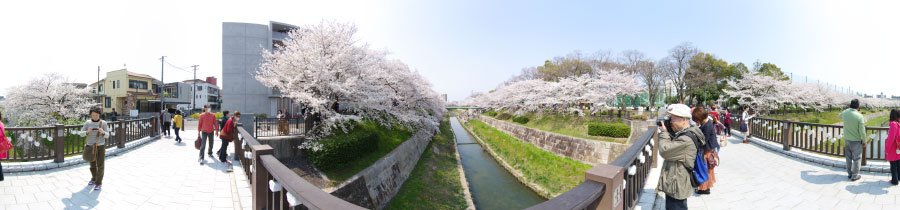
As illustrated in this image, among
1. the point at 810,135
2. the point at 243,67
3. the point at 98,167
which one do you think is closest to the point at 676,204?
the point at 810,135

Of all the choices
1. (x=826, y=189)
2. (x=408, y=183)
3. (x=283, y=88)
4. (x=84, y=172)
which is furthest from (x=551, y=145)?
(x=84, y=172)

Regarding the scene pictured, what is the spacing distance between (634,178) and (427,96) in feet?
42.2

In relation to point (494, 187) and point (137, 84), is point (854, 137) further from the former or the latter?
point (137, 84)

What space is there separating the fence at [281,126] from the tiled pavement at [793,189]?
11296 mm

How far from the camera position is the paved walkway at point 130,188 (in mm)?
4547

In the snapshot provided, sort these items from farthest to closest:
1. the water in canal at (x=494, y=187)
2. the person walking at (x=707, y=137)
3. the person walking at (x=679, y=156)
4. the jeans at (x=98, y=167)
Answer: the water in canal at (x=494, y=187) → the jeans at (x=98, y=167) → the person walking at (x=707, y=137) → the person walking at (x=679, y=156)

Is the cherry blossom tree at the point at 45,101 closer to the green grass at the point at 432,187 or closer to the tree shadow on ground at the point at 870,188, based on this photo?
the green grass at the point at 432,187

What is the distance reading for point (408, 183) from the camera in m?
12.0

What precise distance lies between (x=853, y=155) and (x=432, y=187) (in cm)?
1048

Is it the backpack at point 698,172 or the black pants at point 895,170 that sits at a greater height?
the backpack at point 698,172

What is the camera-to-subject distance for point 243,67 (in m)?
24.6

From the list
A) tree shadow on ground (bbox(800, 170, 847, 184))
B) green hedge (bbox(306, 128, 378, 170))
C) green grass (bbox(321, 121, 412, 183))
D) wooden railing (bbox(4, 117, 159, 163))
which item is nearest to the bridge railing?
tree shadow on ground (bbox(800, 170, 847, 184))

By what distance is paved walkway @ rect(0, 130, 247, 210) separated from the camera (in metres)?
4.55

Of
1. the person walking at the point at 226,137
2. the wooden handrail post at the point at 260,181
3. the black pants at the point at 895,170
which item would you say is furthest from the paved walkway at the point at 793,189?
the person walking at the point at 226,137
